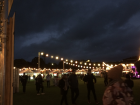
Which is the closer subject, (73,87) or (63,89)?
(63,89)

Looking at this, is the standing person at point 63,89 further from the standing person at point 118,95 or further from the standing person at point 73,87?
the standing person at point 118,95

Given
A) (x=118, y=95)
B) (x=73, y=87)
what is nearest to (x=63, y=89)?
(x=73, y=87)

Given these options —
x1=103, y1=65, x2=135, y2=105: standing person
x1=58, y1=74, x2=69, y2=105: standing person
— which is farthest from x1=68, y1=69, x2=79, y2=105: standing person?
x1=103, y1=65, x2=135, y2=105: standing person

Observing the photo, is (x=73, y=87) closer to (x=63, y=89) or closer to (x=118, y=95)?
(x=63, y=89)

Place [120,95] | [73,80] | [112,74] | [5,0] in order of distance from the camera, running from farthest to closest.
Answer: [73,80], [5,0], [112,74], [120,95]

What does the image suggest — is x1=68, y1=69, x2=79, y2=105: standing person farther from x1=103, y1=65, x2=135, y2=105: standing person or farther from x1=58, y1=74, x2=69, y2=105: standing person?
x1=103, y1=65, x2=135, y2=105: standing person

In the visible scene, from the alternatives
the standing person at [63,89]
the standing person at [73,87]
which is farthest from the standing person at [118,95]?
the standing person at [73,87]

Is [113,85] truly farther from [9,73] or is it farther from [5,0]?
[5,0]

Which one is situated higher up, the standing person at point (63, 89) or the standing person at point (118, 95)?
the standing person at point (118, 95)

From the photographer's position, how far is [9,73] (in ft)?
13.2

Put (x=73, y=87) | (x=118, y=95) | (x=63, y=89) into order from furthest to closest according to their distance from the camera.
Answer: (x=73, y=87)
(x=63, y=89)
(x=118, y=95)

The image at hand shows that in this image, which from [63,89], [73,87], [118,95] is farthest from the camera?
[73,87]

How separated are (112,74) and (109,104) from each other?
0.54 meters

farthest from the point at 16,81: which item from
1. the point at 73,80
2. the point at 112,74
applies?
the point at 112,74
